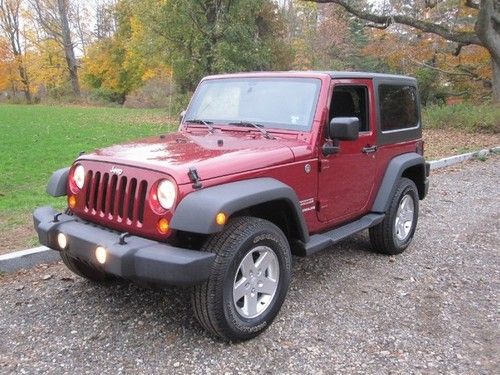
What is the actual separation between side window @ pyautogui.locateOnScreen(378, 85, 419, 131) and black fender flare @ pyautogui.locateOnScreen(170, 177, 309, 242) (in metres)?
1.92

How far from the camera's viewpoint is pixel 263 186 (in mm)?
3432

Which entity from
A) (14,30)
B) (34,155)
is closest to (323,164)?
(34,155)

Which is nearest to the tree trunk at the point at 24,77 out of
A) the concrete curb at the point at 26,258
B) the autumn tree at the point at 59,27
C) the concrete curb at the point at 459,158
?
the autumn tree at the point at 59,27

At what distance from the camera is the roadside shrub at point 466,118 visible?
1528 cm

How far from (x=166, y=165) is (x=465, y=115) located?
49.2 feet

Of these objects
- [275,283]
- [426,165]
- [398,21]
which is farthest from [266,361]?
[398,21]

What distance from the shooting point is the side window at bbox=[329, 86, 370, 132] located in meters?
4.37

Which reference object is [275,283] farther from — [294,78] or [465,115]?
[465,115]

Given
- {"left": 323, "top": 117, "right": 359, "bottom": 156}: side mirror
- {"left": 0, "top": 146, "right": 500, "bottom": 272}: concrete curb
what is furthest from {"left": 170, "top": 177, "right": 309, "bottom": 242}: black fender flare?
{"left": 0, "top": 146, "right": 500, "bottom": 272}: concrete curb

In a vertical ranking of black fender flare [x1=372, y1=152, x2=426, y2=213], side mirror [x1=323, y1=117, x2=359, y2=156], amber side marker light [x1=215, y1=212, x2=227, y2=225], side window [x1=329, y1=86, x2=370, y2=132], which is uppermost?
side window [x1=329, y1=86, x2=370, y2=132]

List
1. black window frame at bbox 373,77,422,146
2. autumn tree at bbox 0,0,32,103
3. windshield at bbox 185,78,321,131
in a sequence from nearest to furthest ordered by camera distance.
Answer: windshield at bbox 185,78,321,131 < black window frame at bbox 373,77,422,146 < autumn tree at bbox 0,0,32,103

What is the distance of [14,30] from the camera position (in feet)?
158

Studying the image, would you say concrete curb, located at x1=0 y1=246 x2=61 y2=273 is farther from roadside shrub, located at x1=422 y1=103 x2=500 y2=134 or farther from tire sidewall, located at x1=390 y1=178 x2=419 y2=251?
roadside shrub, located at x1=422 y1=103 x2=500 y2=134

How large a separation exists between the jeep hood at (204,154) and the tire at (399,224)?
1.57 meters
